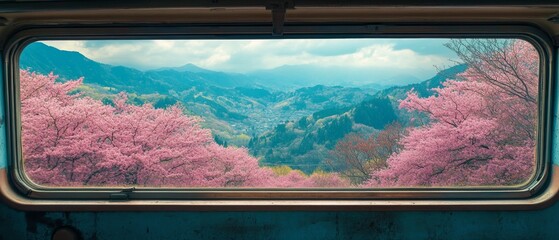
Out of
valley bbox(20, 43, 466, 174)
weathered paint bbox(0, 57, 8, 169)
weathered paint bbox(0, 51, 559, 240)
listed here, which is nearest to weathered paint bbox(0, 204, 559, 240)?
weathered paint bbox(0, 51, 559, 240)

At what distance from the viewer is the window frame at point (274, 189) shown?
100 inches

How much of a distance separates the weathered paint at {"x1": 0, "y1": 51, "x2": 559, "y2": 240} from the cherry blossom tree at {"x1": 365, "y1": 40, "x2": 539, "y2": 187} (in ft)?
2.47

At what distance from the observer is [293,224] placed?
2.58 metres

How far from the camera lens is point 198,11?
7.53ft

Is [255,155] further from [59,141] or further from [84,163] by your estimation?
[59,141]

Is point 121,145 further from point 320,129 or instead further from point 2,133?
point 320,129

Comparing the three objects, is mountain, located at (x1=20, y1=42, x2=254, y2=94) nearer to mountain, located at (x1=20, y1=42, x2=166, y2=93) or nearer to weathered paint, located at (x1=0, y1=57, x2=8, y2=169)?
mountain, located at (x1=20, y1=42, x2=166, y2=93)

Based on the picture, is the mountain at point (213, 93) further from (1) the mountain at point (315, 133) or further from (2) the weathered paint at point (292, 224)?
(2) the weathered paint at point (292, 224)

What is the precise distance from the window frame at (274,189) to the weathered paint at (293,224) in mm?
63

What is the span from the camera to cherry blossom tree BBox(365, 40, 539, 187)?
3.36 metres

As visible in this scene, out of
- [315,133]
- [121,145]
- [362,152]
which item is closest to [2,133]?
[121,145]

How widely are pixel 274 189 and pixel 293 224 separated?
28cm

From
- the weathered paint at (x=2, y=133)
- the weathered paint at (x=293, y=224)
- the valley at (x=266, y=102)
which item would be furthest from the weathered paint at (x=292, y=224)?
the valley at (x=266, y=102)

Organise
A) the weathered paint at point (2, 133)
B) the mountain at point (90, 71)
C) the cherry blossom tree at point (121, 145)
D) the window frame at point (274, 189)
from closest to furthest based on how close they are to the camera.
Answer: the window frame at point (274, 189) → the weathered paint at point (2, 133) → the mountain at point (90, 71) → the cherry blossom tree at point (121, 145)
